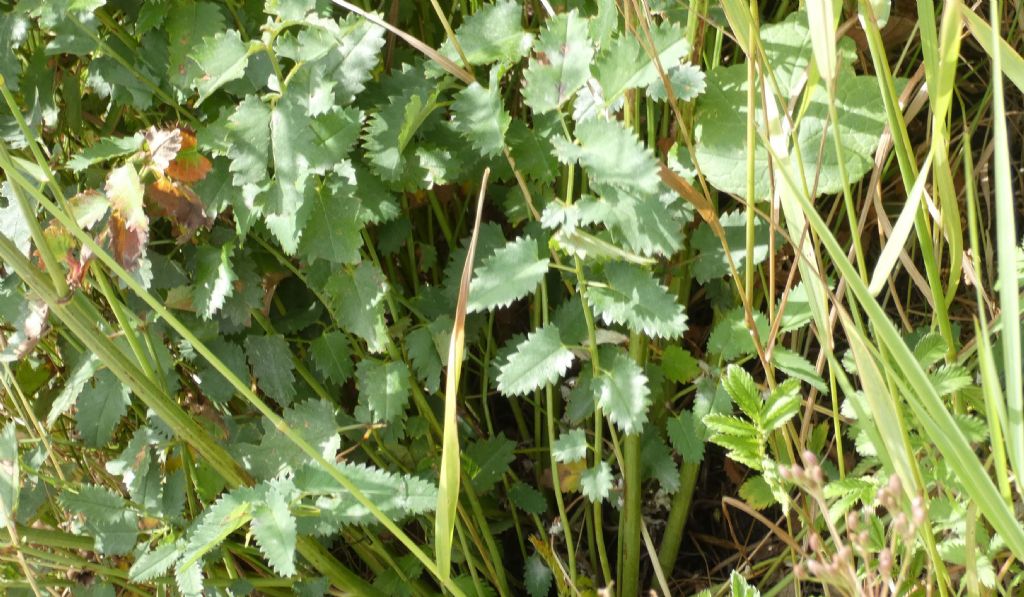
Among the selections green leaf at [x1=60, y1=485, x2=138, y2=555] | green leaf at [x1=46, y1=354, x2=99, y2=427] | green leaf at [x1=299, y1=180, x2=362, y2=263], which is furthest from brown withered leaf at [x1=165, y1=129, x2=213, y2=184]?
green leaf at [x1=60, y1=485, x2=138, y2=555]

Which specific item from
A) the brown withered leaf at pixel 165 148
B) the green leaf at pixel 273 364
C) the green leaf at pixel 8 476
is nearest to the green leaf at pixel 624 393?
the green leaf at pixel 273 364

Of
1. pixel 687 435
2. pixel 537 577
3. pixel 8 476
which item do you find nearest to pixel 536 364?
pixel 687 435

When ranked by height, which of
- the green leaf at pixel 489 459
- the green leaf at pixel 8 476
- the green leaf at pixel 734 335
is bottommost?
the green leaf at pixel 489 459

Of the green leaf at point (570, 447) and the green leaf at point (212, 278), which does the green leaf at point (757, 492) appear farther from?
the green leaf at point (212, 278)

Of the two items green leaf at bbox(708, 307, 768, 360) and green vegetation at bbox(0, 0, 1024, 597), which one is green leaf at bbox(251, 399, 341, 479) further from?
green leaf at bbox(708, 307, 768, 360)

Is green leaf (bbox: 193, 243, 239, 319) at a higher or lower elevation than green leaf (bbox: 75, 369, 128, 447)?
higher

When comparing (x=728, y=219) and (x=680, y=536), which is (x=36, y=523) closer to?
(x=680, y=536)

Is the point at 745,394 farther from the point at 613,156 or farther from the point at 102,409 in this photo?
the point at 102,409
